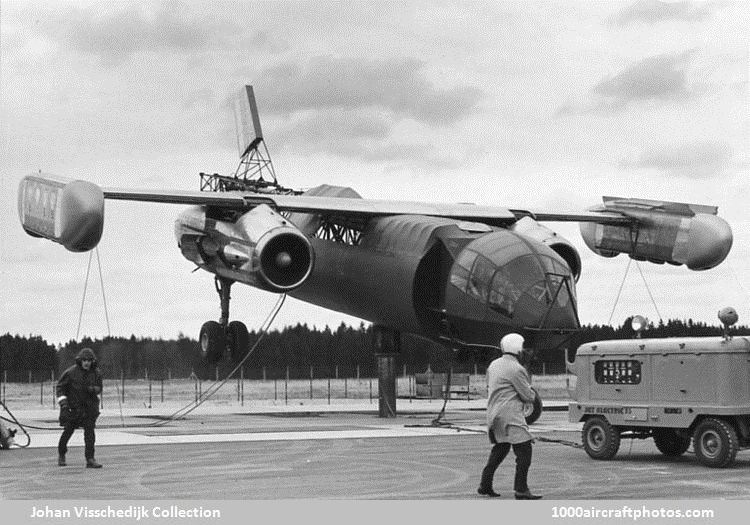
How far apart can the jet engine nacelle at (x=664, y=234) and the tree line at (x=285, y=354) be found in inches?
79.7

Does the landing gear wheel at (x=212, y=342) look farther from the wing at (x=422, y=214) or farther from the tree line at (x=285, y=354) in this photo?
the wing at (x=422, y=214)

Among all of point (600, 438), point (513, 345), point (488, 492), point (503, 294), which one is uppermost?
point (503, 294)

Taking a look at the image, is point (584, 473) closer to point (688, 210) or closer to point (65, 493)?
point (65, 493)

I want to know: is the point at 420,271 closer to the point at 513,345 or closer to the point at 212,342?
the point at 212,342

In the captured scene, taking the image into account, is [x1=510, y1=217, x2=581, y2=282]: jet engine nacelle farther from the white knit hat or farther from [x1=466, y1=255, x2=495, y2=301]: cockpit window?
the white knit hat

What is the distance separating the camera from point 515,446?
13.3m

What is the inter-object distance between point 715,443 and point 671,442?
2137 millimetres

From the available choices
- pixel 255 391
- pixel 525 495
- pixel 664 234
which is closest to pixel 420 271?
pixel 664 234

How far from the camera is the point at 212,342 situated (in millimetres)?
32469

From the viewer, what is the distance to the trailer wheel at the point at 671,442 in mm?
18750

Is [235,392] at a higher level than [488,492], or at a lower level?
lower

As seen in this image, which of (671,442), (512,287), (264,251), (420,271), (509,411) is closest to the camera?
(509,411)

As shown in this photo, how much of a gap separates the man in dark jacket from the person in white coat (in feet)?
23.8

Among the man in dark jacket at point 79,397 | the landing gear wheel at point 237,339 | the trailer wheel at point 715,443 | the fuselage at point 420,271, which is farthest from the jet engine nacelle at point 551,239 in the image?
the man in dark jacket at point 79,397
